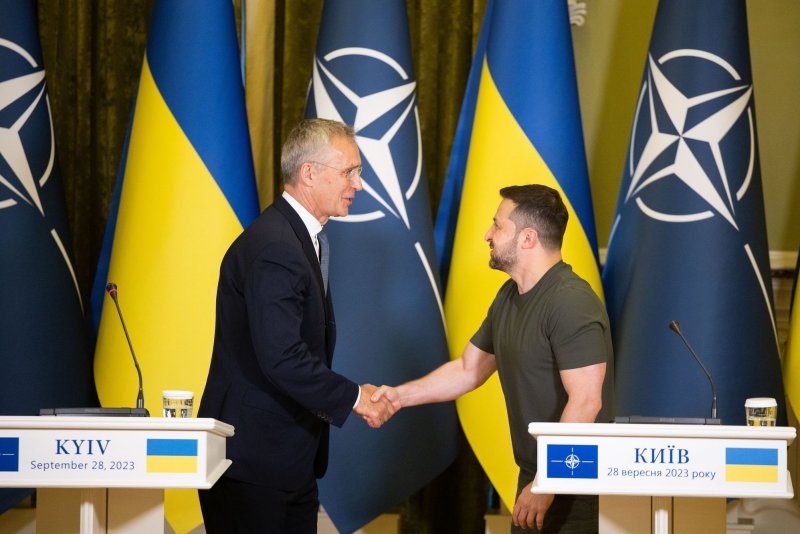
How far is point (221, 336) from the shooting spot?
2.59m

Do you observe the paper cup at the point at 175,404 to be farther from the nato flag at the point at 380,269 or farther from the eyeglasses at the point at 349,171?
the nato flag at the point at 380,269

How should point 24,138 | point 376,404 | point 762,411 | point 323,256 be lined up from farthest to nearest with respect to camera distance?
point 24,138, point 376,404, point 323,256, point 762,411

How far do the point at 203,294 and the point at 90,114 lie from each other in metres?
1.32

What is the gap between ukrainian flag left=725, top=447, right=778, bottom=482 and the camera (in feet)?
6.91

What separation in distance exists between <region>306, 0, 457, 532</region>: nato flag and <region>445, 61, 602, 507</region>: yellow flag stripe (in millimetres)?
93

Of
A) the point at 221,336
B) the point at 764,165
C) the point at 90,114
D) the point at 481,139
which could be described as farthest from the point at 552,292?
the point at 90,114

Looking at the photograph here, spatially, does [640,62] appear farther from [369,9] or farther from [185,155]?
[185,155]

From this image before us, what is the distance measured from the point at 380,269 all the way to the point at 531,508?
1.31 m

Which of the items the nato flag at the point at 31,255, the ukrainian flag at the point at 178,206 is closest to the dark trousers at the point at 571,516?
the ukrainian flag at the point at 178,206

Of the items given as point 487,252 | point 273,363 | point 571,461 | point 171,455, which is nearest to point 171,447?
point 171,455

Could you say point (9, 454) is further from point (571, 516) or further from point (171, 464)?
point (571, 516)

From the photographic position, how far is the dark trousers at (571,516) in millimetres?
2570

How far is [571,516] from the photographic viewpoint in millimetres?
2572

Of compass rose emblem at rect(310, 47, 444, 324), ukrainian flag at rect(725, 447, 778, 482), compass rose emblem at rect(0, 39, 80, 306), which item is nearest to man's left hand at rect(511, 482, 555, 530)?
ukrainian flag at rect(725, 447, 778, 482)
